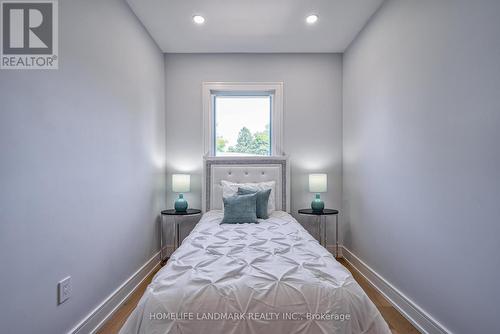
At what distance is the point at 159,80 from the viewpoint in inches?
140

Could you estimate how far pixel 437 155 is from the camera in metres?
1.85

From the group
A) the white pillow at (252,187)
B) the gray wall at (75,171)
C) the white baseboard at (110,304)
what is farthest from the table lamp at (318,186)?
the white baseboard at (110,304)

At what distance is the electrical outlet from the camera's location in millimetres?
1652

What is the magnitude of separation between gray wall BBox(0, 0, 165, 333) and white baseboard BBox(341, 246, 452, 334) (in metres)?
2.41

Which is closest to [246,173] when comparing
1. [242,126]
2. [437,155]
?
[242,126]

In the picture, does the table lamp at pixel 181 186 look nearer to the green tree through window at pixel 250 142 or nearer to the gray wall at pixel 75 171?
the gray wall at pixel 75 171

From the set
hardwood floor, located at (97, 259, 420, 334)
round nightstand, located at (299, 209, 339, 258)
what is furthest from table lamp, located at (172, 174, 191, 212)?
round nightstand, located at (299, 209, 339, 258)

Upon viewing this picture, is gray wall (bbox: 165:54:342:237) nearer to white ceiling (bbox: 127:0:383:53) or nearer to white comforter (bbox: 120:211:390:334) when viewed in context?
white ceiling (bbox: 127:0:383:53)

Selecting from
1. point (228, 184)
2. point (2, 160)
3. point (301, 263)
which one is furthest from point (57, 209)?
point (228, 184)

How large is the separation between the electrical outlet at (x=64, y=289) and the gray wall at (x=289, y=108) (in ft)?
6.74

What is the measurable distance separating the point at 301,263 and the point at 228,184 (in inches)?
75.7

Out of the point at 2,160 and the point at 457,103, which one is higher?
the point at 457,103

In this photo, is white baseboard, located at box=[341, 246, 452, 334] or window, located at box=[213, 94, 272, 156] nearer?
white baseboard, located at box=[341, 246, 452, 334]

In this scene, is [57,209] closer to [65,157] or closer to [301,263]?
[65,157]
